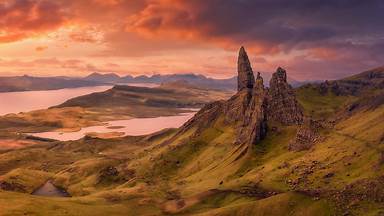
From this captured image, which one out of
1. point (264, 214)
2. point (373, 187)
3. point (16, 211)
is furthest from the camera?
point (16, 211)

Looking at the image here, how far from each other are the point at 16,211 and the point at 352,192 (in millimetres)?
141536

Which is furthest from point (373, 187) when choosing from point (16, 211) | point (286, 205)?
point (16, 211)

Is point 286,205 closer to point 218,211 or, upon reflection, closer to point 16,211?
point 218,211

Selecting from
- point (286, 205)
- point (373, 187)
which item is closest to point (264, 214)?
point (286, 205)

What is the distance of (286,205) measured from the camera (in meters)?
184

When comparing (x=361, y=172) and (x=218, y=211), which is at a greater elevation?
(x=361, y=172)

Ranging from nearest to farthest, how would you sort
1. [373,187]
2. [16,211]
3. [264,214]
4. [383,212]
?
1. [383,212]
2. [373,187]
3. [264,214]
4. [16,211]

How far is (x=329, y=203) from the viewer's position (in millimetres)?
174750

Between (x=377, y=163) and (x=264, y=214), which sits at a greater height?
(x=377, y=163)

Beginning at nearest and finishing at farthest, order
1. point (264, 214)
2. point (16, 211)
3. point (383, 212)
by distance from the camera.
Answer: point (383, 212) → point (264, 214) → point (16, 211)

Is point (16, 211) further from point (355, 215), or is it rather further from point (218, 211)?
point (355, 215)

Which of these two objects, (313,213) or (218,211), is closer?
(313,213)

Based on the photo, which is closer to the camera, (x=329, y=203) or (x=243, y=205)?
(x=329, y=203)

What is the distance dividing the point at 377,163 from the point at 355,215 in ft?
124
